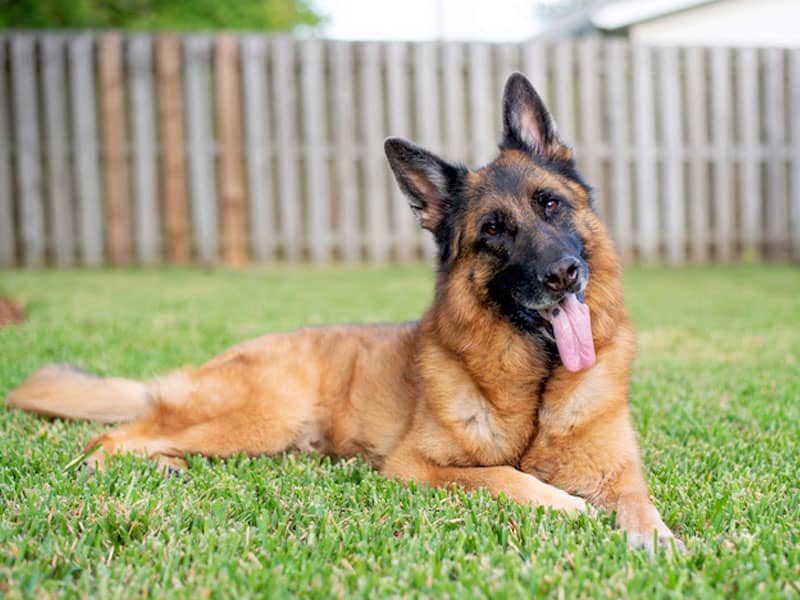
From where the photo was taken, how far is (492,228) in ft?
10.7

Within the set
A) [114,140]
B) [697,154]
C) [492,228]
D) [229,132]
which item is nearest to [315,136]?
[229,132]

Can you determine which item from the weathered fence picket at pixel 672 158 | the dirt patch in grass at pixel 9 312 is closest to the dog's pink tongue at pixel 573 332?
the dirt patch in grass at pixel 9 312

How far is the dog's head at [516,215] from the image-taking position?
119 inches

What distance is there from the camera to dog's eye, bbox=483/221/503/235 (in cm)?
325

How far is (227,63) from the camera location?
36.1 ft

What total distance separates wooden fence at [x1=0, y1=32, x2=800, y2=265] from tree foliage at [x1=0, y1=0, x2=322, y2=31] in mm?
5038

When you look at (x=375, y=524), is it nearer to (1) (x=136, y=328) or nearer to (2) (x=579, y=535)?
(2) (x=579, y=535)

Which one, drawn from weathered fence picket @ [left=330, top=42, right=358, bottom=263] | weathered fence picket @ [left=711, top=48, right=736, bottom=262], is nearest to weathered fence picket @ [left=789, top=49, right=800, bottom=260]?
weathered fence picket @ [left=711, top=48, right=736, bottom=262]

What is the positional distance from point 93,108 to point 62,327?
18.6 feet

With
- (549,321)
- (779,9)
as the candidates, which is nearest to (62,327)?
(549,321)

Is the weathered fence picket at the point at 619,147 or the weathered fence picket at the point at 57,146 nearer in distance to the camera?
the weathered fence picket at the point at 57,146

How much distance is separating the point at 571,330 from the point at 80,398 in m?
2.41

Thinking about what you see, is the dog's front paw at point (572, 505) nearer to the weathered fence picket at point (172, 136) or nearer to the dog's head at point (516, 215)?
the dog's head at point (516, 215)

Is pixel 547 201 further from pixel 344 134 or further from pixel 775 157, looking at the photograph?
pixel 775 157
